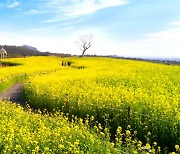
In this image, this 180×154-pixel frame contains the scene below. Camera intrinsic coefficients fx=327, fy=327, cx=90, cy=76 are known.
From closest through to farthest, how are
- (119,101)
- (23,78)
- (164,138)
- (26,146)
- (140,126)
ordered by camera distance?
1. (26,146)
2. (164,138)
3. (140,126)
4. (119,101)
5. (23,78)

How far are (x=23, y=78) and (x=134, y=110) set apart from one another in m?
23.1

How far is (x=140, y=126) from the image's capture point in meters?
11.5

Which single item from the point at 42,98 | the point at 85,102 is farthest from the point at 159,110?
the point at 42,98

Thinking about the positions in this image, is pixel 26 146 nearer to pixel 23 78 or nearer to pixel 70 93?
pixel 70 93

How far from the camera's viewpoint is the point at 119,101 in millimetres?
13484

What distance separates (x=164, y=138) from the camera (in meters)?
10.7

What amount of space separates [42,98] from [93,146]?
10.1 meters

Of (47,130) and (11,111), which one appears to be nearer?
(47,130)

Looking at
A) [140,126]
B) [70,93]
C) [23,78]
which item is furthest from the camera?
[23,78]

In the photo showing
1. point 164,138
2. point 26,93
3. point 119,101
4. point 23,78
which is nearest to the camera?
point 164,138

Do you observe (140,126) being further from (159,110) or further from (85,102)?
(85,102)

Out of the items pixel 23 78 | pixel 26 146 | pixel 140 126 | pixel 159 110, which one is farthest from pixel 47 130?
pixel 23 78

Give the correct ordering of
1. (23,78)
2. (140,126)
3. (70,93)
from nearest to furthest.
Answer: (140,126) → (70,93) → (23,78)

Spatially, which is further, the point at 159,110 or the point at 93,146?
the point at 159,110
